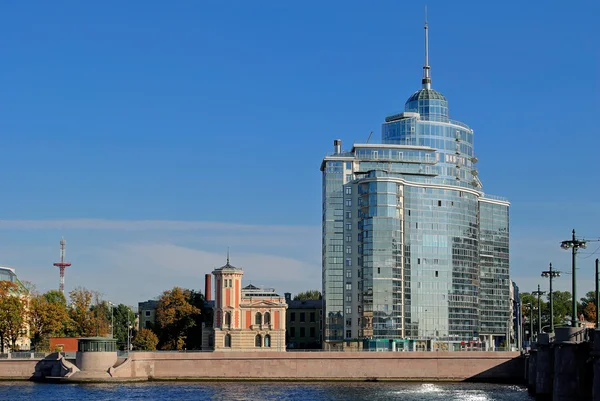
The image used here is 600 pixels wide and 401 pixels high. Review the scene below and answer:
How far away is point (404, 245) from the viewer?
516ft

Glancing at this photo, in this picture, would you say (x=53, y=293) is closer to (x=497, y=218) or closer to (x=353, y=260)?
(x=353, y=260)

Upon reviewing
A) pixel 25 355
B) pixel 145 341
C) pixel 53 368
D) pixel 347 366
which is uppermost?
pixel 25 355

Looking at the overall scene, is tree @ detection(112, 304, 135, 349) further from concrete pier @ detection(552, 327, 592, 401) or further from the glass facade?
concrete pier @ detection(552, 327, 592, 401)

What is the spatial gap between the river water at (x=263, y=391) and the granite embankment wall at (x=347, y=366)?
4718 mm

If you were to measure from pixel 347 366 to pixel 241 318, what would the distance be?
1886 inches

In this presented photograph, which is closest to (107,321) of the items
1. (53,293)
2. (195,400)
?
(53,293)

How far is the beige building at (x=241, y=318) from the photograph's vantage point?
167750 millimetres

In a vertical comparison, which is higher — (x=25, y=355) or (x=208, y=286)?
(x=208, y=286)

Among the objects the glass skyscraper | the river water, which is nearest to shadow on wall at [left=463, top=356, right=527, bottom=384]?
the river water

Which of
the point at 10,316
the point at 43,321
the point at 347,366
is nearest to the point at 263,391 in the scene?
the point at 347,366

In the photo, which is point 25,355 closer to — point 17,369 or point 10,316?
point 17,369

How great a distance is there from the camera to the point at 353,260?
159 meters

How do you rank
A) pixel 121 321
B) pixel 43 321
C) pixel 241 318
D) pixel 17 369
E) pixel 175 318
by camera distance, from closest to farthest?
pixel 17 369
pixel 43 321
pixel 241 318
pixel 175 318
pixel 121 321

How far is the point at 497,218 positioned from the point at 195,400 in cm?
9497
